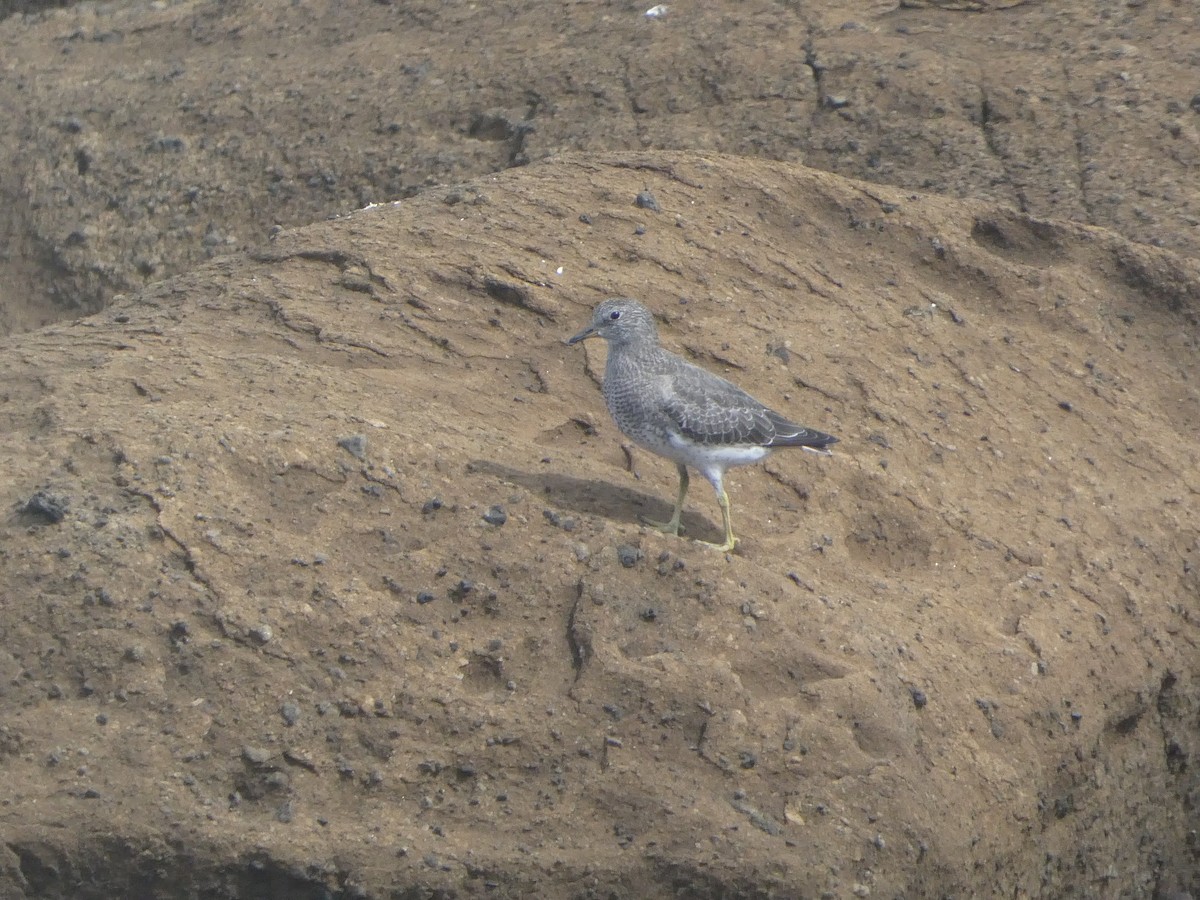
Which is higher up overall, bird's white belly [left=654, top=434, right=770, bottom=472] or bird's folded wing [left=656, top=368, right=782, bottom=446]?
bird's folded wing [left=656, top=368, right=782, bottom=446]

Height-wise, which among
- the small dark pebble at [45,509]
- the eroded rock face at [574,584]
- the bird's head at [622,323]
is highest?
the small dark pebble at [45,509]

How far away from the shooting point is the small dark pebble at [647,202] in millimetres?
8766

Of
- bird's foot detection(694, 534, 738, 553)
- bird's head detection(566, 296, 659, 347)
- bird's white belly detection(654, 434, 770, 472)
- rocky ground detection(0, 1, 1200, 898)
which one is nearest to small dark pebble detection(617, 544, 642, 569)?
rocky ground detection(0, 1, 1200, 898)

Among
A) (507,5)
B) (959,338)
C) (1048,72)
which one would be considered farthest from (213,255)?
(1048,72)

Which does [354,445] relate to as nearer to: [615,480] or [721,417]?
[615,480]

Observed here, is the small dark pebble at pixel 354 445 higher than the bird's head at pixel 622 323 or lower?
lower

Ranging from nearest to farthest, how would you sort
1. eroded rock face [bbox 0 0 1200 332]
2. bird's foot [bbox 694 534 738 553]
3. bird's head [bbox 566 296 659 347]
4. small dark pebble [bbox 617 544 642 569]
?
small dark pebble [bbox 617 544 642 569], bird's foot [bbox 694 534 738 553], bird's head [bbox 566 296 659 347], eroded rock face [bbox 0 0 1200 332]

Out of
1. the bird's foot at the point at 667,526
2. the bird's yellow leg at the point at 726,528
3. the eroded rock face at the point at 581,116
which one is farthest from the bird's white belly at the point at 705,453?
the eroded rock face at the point at 581,116

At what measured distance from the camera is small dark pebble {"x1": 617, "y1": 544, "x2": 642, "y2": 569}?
6172 mm

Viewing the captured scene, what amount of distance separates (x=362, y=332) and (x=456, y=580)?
2053 millimetres

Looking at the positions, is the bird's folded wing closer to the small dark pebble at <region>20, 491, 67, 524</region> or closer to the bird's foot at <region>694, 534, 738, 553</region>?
the bird's foot at <region>694, 534, 738, 553</region>

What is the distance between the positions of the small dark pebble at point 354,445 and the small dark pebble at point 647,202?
2.95m

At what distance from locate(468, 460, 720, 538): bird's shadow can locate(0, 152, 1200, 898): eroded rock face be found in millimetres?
26

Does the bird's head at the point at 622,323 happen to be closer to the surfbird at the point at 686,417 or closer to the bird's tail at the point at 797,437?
the surfbird at the point at 686,417
